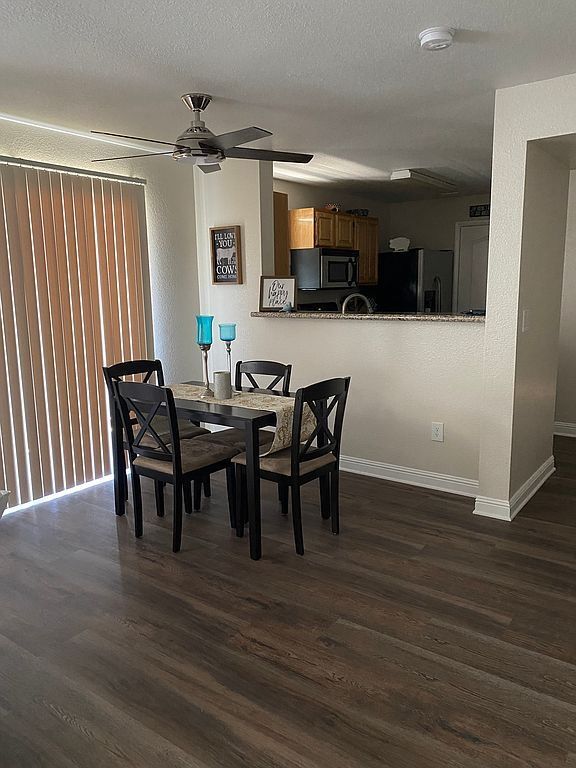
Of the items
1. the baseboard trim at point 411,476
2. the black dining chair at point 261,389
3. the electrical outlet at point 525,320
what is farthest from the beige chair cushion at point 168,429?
the electrical outlet at point 525,320

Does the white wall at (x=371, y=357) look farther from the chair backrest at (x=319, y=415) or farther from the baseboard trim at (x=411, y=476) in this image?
the chair backrest at (x=319, y=415)

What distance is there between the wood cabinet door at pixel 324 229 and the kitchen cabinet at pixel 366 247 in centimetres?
53

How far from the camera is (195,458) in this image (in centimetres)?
328

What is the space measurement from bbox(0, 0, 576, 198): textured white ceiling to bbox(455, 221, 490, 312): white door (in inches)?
127

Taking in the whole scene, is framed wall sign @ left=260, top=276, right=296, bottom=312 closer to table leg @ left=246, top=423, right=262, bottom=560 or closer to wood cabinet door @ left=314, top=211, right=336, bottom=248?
wood cabinet door @ left=314, top=211, right=336, bottom=248

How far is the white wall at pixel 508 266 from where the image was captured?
3031 millimetres

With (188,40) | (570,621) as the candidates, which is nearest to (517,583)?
(570,621)

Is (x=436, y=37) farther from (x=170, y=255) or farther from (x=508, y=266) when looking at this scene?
(x=170, y=255)

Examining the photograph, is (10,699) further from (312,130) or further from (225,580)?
(312,130)

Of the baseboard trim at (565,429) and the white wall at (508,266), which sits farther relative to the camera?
the baseboard trim at (565,429)

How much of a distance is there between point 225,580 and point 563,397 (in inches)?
152

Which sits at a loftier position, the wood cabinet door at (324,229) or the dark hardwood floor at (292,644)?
the wood cabinet door at (324,229)

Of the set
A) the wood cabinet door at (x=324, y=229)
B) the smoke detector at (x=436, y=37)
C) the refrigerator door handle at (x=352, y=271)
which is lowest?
the refrigerator door handle at (x=352, y=271)

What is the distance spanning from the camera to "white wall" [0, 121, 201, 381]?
4.48 metres
